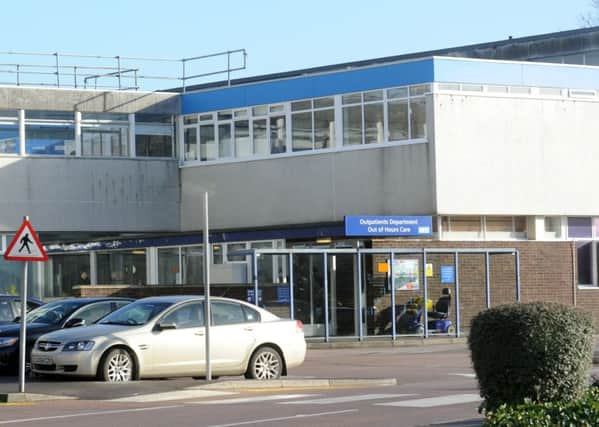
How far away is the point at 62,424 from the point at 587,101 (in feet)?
91.0

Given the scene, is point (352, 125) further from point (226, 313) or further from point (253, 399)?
point (253, 399)

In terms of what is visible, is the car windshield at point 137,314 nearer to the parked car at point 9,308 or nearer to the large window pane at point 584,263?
the parked car at point 9,308

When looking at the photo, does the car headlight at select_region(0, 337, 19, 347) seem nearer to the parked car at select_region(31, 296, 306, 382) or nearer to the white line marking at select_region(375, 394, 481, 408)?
the parked car at select_region(31, 296, 306, 382)

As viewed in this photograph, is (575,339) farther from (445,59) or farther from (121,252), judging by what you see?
(121,252)

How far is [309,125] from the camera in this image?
39.6 meters

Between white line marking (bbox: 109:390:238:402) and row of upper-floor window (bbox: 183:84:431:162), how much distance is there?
19.7 m

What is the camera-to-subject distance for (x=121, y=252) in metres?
40.3

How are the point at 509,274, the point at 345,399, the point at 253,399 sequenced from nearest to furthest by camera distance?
the point at 345,399 < the point at 253,399 < the point at 509,274

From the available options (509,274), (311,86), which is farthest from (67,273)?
(509,274)

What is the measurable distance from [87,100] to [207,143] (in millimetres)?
4143

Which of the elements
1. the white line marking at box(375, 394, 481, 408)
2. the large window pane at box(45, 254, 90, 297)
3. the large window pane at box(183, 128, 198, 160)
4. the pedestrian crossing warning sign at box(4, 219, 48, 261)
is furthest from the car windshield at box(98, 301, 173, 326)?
the large window pane at box(183, 128, 198, 160)

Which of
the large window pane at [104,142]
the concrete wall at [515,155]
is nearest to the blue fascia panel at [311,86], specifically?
the concrete wall at [515,155]

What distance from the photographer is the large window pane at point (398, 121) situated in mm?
37656

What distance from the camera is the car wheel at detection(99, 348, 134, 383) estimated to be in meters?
19.4
